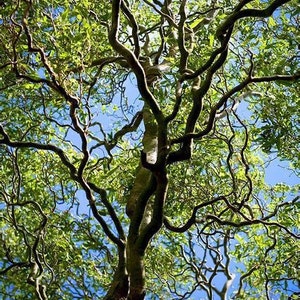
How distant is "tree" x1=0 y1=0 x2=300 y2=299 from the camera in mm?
4258

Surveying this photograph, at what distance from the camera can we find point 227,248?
703 centimetres

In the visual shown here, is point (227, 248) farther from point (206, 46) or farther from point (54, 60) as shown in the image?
point (54, 60)

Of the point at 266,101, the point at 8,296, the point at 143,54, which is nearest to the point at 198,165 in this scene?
the point at 266,101

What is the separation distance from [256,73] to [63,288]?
11.4 ft

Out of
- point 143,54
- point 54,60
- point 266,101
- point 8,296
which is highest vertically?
point 143,54

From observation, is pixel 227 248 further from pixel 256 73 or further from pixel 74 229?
pixel 256 73

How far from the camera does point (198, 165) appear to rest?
6.05 meters

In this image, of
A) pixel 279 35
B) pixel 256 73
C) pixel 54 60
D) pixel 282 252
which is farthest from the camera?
pixel 282 252

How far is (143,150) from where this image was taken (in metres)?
5.48

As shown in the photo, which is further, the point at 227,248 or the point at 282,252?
the point at 227,248

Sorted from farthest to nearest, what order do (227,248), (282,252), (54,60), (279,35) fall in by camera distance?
(227,248)
(282,252)
(279,35)
(54,60)

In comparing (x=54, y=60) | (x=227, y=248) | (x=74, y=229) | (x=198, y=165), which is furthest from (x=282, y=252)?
(x=54, y=60)

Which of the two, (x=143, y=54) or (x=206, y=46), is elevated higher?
(x=143, y=54)

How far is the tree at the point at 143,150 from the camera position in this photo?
4.26 meters
